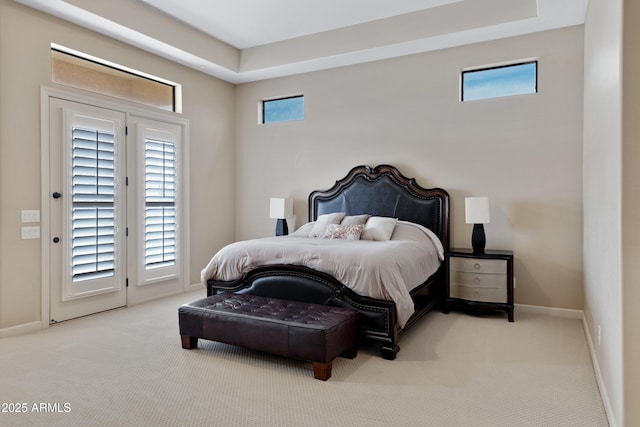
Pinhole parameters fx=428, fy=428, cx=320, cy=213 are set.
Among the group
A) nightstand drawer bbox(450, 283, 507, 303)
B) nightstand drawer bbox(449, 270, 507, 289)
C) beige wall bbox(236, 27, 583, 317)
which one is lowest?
nightstand drawer bbox(450, 283, 507, 303)

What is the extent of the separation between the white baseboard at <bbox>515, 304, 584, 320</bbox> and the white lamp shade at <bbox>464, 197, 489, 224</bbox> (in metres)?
1.08

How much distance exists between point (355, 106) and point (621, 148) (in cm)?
384

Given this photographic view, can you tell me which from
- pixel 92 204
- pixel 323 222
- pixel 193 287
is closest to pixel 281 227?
pixel 323 222

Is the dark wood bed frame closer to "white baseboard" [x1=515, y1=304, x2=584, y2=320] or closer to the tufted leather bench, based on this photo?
the tufted leather bench

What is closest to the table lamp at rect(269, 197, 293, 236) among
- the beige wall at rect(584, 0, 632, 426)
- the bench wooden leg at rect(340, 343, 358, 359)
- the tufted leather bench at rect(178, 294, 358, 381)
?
the tufted leather bench at rect(178, 294, 358, 381)

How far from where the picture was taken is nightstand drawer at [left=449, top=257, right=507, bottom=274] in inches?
172

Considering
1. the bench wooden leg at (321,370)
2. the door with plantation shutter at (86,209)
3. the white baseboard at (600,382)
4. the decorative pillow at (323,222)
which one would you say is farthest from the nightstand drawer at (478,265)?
the door with plantation shutter at (86,209)

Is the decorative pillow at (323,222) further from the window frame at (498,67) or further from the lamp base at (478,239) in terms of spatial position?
the window frame at (498,67)

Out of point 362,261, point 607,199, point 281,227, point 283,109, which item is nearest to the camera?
point 607,199

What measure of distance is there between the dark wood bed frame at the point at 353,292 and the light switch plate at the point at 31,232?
1.68 metres

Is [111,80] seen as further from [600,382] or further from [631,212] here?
[600,382]

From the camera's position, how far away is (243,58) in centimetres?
599

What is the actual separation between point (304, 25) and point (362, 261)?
3220 millimetres

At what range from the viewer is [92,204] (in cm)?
450
